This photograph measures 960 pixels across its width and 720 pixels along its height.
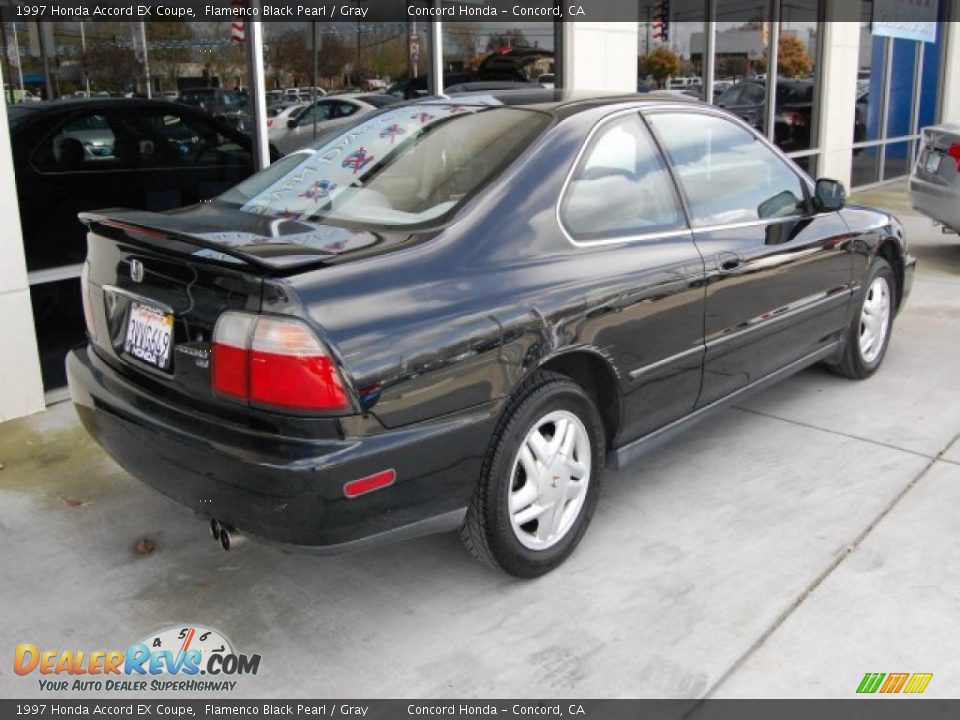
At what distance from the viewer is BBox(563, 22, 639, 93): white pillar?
801 centimetres

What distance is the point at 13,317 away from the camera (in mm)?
4832

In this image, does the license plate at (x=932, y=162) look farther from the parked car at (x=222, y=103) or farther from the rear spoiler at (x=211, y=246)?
the rear spoiler at (x=211, y=246)

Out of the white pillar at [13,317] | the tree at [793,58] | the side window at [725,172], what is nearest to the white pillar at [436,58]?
the white pillar at [13,317]

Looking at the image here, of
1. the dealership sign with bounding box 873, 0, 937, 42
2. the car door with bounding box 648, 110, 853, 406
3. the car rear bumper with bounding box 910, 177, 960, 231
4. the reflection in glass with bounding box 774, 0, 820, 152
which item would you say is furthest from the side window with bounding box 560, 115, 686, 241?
the dealership sign with bounding box 873, 0, 937, 42

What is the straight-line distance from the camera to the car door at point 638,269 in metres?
3.32

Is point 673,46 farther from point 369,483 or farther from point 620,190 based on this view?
point 369,483

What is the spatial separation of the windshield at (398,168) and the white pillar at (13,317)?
171cm

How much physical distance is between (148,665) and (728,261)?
262 centimetres

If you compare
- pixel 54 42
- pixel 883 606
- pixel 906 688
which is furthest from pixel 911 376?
pixel 54 42

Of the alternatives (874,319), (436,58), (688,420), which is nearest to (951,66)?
(436,58)

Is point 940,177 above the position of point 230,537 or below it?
above

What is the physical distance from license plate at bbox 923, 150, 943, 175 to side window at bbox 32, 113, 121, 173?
23.1 feet

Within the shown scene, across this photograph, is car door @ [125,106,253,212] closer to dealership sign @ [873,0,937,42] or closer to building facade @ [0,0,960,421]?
building facade @ [0,0,960,421]

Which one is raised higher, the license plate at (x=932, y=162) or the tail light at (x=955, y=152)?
the tail light at (x=955, y=152)
